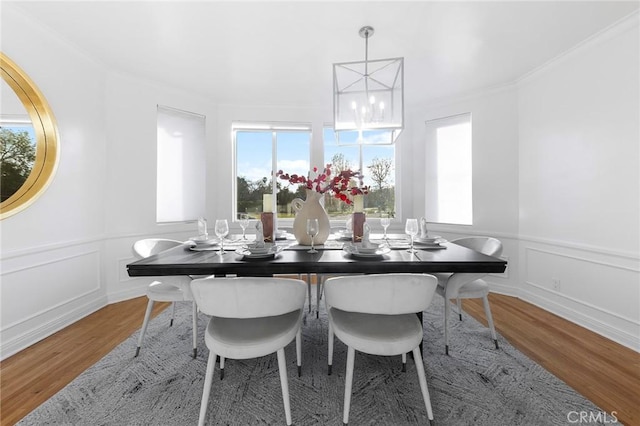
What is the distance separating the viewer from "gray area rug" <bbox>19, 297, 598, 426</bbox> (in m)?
1.41

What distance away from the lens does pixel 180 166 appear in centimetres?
379

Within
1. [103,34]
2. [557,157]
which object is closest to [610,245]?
[557,157]

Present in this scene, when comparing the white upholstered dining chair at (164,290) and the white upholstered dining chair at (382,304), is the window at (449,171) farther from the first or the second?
the white upholstered dining chair at (164,290)

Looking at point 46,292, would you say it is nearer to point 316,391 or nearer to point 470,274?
point 316,391

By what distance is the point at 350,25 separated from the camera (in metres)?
2.26

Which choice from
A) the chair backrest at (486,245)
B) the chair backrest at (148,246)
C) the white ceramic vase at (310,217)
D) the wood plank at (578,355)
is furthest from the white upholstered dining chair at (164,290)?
the wood plank at (578,355)

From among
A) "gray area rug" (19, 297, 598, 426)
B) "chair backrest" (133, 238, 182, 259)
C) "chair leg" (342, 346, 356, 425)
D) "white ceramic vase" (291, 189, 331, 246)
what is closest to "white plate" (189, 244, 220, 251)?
"chair backrest" (133, 238, 182, 259)

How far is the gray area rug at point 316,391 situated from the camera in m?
1.41

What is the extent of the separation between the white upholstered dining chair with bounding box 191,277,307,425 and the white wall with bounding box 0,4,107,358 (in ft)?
6.64

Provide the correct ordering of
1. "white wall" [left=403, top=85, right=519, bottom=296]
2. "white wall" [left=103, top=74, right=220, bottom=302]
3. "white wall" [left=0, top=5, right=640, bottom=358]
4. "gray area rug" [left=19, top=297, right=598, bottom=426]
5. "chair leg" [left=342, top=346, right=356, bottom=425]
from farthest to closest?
"white wall" [left=403, top=85, right=519, bottom=296] < "white wall" [left=103, top=74, right=220, bottom=302] < "white wall" [left=0, top=5, right=640, bottom=358] < "gray area rug" [left=19, top=297, right=598, bottom=426] < "chair leg" [left=342, top=346, right=356, bottom=425]

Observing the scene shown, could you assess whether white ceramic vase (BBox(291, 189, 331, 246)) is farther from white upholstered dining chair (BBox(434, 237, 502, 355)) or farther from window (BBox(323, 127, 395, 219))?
window (BBox(323, 127, 395, 219))

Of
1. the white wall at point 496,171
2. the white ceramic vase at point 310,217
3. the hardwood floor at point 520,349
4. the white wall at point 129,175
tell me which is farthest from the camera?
the white wall at point 496,171

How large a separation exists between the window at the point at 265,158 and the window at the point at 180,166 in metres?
0.56

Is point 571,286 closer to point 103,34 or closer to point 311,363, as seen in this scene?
point 311,363
